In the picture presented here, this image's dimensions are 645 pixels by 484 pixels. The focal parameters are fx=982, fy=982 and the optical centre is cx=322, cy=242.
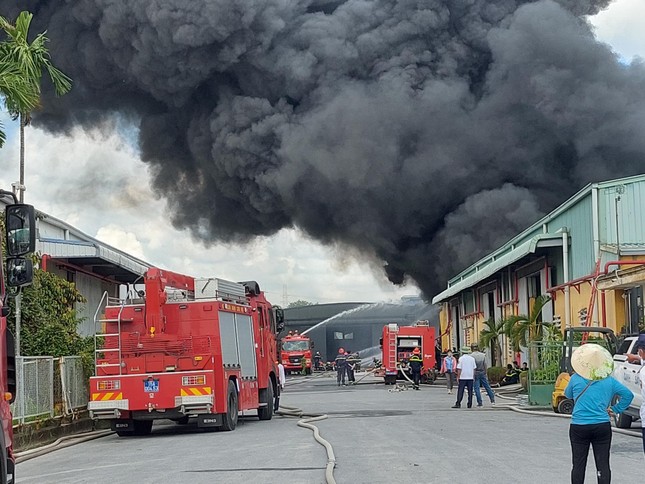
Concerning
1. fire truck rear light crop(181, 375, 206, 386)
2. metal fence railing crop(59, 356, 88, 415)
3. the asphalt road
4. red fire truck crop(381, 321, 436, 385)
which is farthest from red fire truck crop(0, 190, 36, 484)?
red fire truck crop(381, 321, 436, 385)

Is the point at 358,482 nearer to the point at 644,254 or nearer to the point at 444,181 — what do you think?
the point at 644,254

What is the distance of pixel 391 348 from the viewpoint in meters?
38.1

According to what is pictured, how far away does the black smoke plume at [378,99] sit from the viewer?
3759 centimetres

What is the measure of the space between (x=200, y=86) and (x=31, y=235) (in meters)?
35.6

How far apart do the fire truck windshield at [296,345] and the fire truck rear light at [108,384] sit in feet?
128

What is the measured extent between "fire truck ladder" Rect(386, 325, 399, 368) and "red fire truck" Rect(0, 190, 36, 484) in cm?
3067

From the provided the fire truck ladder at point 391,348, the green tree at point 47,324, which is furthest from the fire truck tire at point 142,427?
the fire truck ladder at point 391,348

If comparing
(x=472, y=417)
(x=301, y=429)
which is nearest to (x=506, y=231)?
(x=472, y=417)

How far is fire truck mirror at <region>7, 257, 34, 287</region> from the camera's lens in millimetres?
7570

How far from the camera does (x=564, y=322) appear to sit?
2717 cm

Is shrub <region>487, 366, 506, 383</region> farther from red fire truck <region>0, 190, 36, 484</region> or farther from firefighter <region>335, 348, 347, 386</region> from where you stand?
red fire truck <region>0, 190, 36, 484</region>

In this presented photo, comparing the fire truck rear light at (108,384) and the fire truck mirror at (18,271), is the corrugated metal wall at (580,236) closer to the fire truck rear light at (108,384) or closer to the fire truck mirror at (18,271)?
the fire truck rear light at (108,384)

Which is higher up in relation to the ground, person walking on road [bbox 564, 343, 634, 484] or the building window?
the building window

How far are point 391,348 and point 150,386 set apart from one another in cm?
2299
